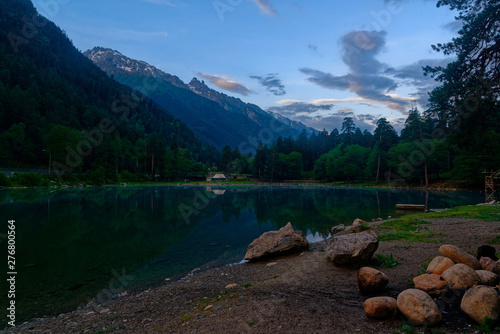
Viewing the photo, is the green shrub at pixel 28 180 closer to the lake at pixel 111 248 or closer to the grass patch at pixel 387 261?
the lake at pixel 111 248

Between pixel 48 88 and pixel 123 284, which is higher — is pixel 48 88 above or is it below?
above

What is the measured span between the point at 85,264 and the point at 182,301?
26.3ft

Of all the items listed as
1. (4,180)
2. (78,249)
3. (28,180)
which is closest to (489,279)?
(78,249)

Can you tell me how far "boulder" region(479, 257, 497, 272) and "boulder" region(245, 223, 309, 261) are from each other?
7516 mm

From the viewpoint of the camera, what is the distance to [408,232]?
52.6ft

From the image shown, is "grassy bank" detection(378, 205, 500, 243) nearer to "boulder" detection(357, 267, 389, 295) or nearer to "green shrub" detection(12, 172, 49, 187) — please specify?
"boulder" detection(357, 267, 389, 295)

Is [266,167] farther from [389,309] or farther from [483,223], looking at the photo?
[389,309]

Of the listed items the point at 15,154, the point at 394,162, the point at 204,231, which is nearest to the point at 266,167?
the point at 394,162

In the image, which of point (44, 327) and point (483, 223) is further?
point (483, 223)

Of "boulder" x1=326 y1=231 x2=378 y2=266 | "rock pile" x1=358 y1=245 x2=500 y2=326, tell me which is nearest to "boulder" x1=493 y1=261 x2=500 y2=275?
"rock pile" x1=358 y1=245 x2=500 y2=326

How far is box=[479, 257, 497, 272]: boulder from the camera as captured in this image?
7386mm

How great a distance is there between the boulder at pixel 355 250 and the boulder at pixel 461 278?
10.2 ft

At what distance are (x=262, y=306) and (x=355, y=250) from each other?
15.0 ft

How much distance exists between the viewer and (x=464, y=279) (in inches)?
256
